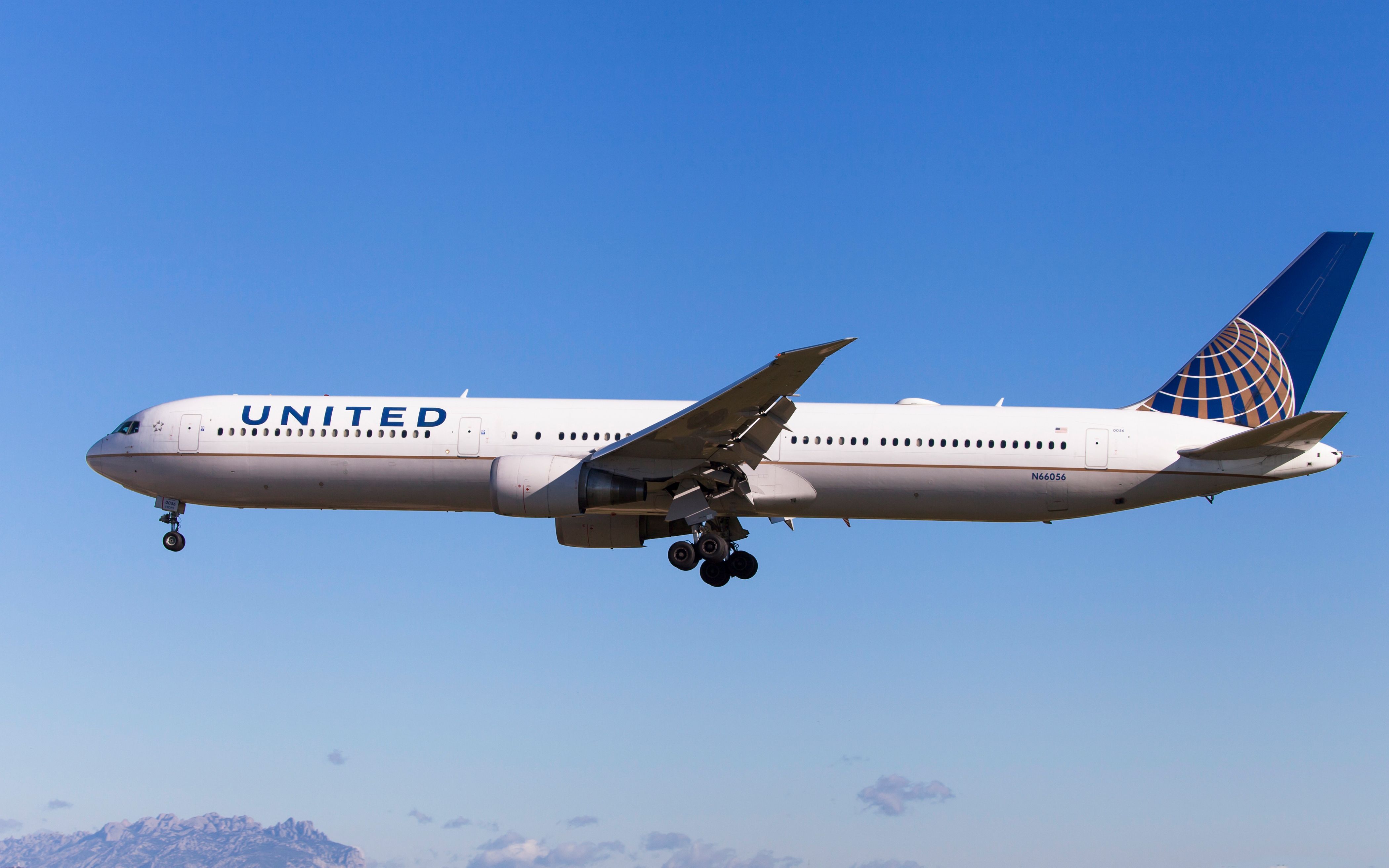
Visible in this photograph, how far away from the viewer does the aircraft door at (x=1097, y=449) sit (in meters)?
25.7

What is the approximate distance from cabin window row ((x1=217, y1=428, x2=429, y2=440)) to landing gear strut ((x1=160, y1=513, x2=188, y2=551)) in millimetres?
3026

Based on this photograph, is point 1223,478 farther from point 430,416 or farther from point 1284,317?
point 430,416

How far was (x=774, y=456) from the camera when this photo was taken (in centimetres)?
2600

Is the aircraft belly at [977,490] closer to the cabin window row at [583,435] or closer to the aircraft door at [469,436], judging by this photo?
the cabin window row at [583,435]

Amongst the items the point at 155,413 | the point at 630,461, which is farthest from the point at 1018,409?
the point at 155,413

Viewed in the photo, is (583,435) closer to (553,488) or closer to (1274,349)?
(553,488)

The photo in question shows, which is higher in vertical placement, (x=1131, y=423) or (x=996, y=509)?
(x=1131, y=423)

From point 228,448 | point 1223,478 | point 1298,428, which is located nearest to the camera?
point 1298,428

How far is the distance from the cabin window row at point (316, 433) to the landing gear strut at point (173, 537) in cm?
303

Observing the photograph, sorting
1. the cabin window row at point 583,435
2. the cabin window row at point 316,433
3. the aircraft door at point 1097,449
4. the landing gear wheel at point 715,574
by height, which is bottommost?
the landing gear wheel at point 715,574

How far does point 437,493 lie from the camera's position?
26.9m

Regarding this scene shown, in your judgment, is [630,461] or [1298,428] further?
[630,461]

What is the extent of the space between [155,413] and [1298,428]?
85.7 feet

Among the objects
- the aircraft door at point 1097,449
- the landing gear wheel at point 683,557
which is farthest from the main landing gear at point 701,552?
the aircraft door at point 1097,449
